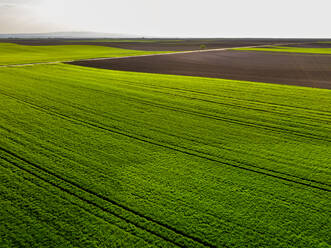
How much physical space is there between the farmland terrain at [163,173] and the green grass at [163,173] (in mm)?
31

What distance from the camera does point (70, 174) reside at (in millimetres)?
7062

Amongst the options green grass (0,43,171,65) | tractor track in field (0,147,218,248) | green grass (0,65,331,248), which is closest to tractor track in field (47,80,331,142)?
green grass (0,65,331,248)

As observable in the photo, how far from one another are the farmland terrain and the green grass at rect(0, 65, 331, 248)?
0.10 ft

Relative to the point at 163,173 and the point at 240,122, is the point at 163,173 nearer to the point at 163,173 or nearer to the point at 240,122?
the point at 163,173

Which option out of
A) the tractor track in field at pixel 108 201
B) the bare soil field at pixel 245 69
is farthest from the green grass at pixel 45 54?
the tractor track in field at pixel 108 201

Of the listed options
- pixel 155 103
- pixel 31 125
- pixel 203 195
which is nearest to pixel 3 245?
pixel 203 195

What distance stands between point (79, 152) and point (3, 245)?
3907 mm

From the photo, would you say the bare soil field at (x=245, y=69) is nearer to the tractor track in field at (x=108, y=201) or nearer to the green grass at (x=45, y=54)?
the green grass at (x=45, y=54)

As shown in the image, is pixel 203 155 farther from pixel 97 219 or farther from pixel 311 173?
pixel 97 219

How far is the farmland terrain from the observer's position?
5176 millimetres

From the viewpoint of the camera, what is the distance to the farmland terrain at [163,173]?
204 inches

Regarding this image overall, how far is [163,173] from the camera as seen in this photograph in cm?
734

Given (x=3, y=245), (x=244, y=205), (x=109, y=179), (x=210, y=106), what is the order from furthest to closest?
(x=210, y=106) < (x=109, y=179) < (x=244, y=205) < (x=3, y=245)

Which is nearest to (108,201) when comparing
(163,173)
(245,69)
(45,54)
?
(163,173)
